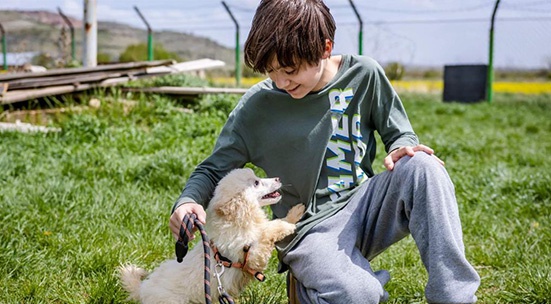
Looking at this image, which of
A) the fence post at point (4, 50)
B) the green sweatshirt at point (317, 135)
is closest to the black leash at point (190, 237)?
the green sweatshirt at point (317, 135)

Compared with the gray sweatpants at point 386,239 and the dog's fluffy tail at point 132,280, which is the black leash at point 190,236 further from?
the dog's fluffy tail at point 132,280

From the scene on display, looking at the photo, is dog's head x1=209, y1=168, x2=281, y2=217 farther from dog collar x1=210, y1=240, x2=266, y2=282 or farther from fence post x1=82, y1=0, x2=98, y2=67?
fence post x1=82, y1=0, x2=98, y2=67

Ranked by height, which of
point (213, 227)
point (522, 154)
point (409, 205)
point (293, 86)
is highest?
point (293, 86)

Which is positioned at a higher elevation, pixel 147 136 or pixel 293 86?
pixel 293 86

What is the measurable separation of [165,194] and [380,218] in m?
2.30

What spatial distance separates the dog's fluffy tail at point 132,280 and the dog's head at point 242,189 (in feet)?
1.59

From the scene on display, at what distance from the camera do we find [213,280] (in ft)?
7.01

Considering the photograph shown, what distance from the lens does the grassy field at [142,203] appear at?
2.77 metres

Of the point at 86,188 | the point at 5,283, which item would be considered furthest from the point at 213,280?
the point at 86,188

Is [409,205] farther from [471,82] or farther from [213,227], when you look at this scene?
[471,82]

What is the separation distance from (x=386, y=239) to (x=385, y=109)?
0.51 metres

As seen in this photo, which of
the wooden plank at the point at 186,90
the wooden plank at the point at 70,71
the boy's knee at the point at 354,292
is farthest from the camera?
the wooden plank at the point at 186,90

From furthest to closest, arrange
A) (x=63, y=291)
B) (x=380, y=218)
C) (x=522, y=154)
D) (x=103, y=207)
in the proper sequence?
(x=522, y=154), (x=103, y=207), (x=63, y=291), (x=380, y=218)

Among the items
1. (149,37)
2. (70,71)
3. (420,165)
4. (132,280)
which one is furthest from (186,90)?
(149,37)
